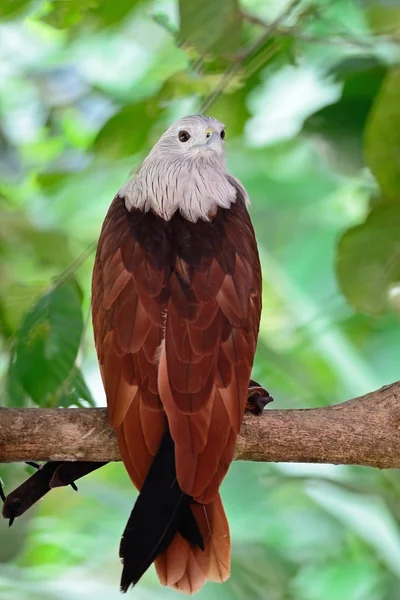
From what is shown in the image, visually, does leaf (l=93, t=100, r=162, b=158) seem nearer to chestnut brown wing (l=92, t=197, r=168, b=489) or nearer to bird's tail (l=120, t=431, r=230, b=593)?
chestnut brown wing (l=92, t=197, r=168, b=489)

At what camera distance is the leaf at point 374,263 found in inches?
108

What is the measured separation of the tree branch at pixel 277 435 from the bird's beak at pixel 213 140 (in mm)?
738

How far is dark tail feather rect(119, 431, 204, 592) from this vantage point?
1821 millimetres

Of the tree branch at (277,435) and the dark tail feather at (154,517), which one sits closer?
the dark tail feather at (154,517)

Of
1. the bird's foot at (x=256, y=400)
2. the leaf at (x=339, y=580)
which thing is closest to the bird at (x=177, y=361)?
the bird's foot at (x=256, y=400)

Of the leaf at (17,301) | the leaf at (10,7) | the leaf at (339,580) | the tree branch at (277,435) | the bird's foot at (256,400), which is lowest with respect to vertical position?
the tree branch at (277,435)

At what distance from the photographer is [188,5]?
2.48 metres

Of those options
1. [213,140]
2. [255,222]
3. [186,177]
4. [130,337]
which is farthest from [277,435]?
[255,222]

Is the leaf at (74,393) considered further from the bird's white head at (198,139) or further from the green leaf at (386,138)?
the green leaf at (386,138)

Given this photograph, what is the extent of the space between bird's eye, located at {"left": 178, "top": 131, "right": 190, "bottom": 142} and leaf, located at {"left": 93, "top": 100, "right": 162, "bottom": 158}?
1.40ft

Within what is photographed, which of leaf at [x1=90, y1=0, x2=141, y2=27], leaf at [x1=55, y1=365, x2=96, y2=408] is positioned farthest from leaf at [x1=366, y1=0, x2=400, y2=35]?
leaf at [x1=55, y1=365, x2=96, y2=408]

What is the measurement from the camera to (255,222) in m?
4.98

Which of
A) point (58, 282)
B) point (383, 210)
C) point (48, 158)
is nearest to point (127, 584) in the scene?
point (58, 282)

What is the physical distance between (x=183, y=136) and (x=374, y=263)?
26.6 inches
